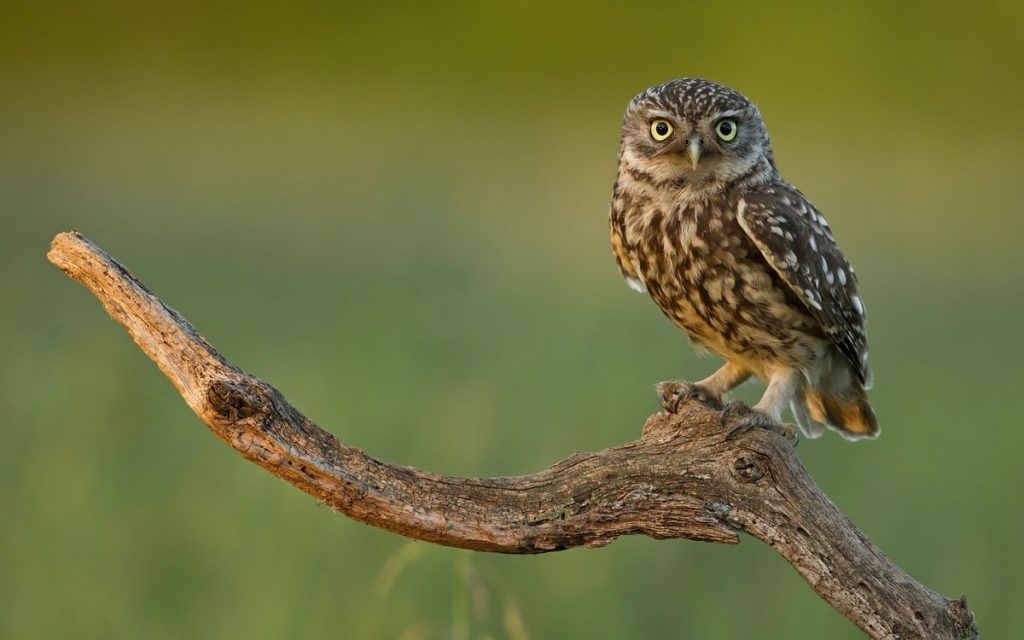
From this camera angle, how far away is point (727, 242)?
101 inches

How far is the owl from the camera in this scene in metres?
2.54

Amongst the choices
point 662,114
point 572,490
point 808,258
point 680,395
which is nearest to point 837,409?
point 808,258

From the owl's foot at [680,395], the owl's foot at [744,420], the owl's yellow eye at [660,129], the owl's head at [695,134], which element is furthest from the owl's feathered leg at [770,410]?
the owl's yellow eye at [660,129]

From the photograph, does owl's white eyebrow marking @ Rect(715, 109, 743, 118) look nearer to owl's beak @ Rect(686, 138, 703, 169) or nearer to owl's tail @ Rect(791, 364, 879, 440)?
owl's beak @ Rect(686, 138, 703, 169)

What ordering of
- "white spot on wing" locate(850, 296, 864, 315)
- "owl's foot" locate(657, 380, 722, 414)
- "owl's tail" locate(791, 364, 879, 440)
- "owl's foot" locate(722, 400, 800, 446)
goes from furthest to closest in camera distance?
"owl's tail" locate(791, 364, 879, 440), "white spot on wing" locate(850, 296, 864, 315), "owl's foot" locate(657, 380, 722, 414), "owl's foot" locate(722, 400, 800, 446)

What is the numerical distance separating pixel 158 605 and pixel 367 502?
1.35 metres

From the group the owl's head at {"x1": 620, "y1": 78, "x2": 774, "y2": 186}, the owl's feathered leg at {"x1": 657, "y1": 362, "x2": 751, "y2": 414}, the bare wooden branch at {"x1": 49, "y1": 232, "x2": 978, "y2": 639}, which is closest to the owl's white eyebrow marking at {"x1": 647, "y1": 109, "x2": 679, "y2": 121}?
the owl's head at {"x1": 620, "y1": 78, "x2": 774, "y2": 186}

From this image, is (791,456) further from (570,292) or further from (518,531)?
(570,292)

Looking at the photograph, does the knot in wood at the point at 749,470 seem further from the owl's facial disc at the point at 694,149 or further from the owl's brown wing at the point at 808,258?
the owl's facial disc at the point at 694,149

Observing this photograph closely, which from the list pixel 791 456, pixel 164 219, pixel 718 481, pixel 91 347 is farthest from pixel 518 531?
pixel 164 219

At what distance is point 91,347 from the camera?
3.36m

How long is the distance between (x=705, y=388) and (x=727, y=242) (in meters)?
0.39

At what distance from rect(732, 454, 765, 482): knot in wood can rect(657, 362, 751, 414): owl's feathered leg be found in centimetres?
34

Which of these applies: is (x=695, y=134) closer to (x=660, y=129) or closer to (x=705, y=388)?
(x=660, y=129)
